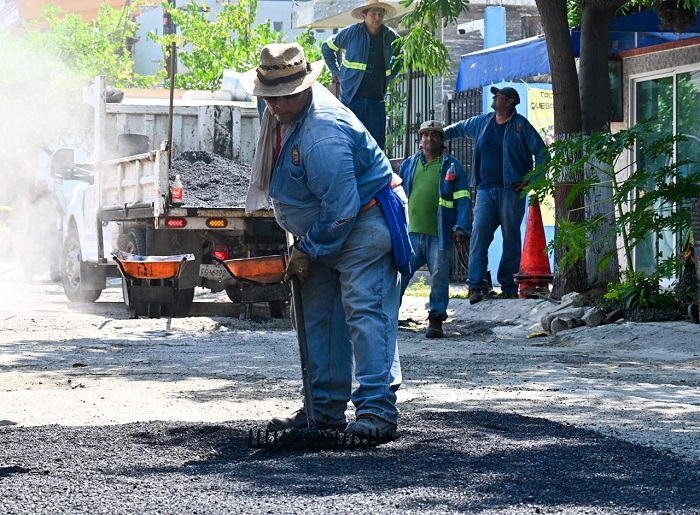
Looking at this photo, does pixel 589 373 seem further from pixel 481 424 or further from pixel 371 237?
pixel 371 237

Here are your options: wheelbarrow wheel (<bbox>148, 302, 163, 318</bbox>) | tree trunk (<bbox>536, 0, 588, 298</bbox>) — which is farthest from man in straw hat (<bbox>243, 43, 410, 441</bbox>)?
wheelbarrow wheel (<bbox>148, 302, 163, 318</bbox>)

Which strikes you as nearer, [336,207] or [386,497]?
[386,497]

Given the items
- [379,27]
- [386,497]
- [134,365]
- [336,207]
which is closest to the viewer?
[386,497]

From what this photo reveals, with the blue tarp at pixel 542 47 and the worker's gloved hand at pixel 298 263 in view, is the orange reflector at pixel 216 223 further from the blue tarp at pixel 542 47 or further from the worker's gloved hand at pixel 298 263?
the worker's gloved hand at pixel 298 263

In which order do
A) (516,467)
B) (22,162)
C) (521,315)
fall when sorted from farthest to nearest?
1. (22,162)
2. (521,315)
3. (516,467)

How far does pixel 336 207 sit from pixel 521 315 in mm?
7721

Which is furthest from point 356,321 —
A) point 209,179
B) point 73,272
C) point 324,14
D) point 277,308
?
point 324,14

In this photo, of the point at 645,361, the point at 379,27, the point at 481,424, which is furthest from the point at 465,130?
the point at 481,424

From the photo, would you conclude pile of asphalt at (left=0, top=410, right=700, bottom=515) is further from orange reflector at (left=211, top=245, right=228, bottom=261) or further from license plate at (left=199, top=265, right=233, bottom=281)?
orange reflector at (left=211, top=245, right=228, bottom=261)

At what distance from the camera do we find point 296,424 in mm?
6406

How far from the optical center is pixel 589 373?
30.2 feet

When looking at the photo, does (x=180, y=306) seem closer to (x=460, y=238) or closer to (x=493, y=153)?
(x=493, y=153)

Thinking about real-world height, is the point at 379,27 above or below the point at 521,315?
above

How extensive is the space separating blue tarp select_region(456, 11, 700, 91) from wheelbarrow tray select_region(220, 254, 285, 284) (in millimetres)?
3758
